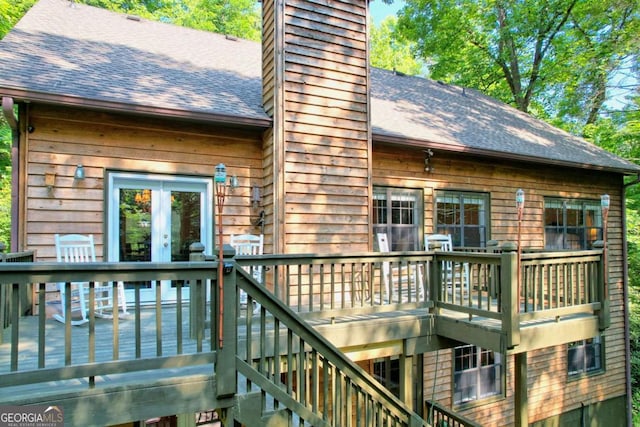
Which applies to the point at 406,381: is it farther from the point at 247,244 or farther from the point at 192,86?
the point at 192,86

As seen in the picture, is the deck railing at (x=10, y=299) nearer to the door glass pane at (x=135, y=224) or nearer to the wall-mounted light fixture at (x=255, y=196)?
the door glass pane at (x=135, y=224)

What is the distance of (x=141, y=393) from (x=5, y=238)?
11248mm

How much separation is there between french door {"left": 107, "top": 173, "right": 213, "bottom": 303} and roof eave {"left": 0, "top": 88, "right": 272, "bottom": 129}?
0.76 meters

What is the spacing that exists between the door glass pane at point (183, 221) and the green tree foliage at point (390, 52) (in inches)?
702

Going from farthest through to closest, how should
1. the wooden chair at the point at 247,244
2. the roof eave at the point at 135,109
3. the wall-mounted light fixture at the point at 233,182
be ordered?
1. the wall-mounted light fixture at the point at 233,182
2. the wooden chair at the point at 247,244
3. the roof eave at the point at 135,109

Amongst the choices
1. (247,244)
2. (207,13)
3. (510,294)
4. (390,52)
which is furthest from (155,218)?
(390,52)

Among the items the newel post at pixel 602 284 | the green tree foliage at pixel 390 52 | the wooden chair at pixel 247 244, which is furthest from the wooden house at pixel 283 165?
the green tree foliage at pixel 390 52

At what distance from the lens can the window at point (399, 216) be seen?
239 inches

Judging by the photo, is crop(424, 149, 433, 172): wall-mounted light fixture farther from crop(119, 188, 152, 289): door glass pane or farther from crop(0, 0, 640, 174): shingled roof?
crop(119, 188, 152, 289): door glass pane

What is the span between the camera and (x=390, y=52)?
830 inches

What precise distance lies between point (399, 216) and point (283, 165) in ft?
7.86

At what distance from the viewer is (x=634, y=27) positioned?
10.8m

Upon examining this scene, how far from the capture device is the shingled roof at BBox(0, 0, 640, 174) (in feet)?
14.7

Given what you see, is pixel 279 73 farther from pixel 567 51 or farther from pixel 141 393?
pixel 567 51
